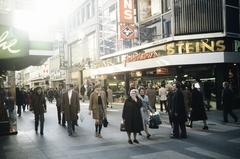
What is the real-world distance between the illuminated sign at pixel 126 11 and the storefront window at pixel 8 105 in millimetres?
10819

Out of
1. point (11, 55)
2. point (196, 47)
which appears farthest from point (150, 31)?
point (11, 55)

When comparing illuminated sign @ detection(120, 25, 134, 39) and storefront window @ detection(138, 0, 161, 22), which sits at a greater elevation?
storefront window @ detection(138, 0, 161, 22)

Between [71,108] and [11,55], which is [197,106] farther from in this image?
[11,55]

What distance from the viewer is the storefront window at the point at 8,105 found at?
30.2ft

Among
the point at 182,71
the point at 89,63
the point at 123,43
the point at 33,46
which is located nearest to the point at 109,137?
the point at 33,46

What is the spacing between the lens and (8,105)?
9.66 metres

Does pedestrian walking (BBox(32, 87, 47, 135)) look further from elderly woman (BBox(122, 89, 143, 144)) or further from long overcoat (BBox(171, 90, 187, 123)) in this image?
long overcoat (BBox(171, 90, 187, 123))

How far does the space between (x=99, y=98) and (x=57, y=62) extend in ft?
122

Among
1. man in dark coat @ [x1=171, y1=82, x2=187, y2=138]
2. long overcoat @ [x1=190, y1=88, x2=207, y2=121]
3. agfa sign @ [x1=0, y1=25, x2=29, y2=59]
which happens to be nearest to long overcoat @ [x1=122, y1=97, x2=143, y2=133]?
man in dark coat @ [x1=171, y1=82, x2=187, y2=138]

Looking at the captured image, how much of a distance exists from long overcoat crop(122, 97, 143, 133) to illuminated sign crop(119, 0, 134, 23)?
12.3 m

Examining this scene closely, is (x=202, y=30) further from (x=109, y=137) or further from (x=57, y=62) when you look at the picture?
(x=57, y=62)

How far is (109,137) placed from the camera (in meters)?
8.14

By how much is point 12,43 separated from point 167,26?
11.9 metres

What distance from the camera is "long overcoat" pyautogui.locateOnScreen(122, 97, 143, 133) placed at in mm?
7023
